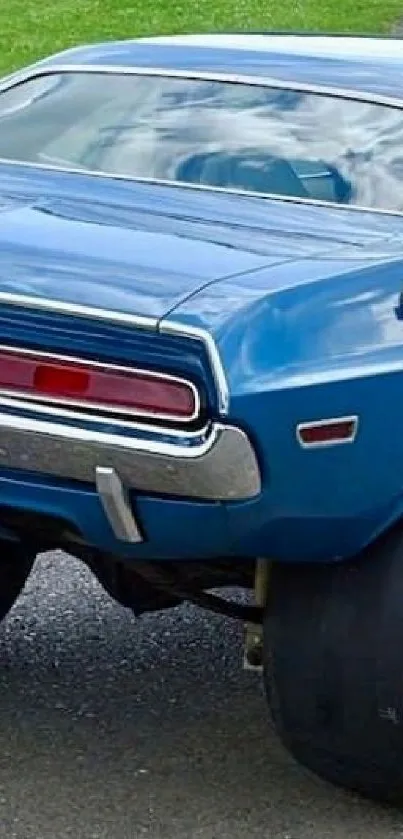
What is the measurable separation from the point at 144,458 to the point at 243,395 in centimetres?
20

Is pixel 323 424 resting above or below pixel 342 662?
above

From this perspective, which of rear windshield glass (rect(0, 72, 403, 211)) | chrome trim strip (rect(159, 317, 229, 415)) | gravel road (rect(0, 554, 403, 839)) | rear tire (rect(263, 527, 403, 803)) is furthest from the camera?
rear windshield glass (rect(0, 72, 403, 211))

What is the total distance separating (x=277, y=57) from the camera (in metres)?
4.56

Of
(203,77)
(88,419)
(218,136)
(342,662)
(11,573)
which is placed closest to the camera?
(88,419)

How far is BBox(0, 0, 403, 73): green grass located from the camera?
19.4 meters

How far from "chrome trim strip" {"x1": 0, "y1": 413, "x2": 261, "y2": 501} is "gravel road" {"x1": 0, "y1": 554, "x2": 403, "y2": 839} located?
2.94 ft

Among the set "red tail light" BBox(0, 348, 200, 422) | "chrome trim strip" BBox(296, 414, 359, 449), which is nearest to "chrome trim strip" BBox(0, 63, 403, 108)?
"chrome trim strip" BBox(296, 414, 359, 449)

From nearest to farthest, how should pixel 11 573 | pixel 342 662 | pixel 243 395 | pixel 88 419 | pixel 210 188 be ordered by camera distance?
1. pixel 243 395
2. pixel 88 419
3. pixel 342 662
4. pixel 210 188
5. pixel 11 573

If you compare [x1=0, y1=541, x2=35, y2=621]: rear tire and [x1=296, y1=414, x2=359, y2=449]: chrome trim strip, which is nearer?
[x1=296, y1=414, x2=359, y2=449]: chrome trim strip

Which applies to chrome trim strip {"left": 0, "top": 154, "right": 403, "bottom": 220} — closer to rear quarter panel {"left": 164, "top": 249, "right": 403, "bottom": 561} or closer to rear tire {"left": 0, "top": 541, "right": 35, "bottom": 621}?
rear quarter panel {"left": 164, "top": 249, "right": 403, "bottom": 561}

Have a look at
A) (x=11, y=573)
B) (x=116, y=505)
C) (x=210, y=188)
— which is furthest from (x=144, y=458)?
(x=11, y=573)

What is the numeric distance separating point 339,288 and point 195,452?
42 cm

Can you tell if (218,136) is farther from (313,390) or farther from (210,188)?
(313,390)

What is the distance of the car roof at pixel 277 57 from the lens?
4.36m
